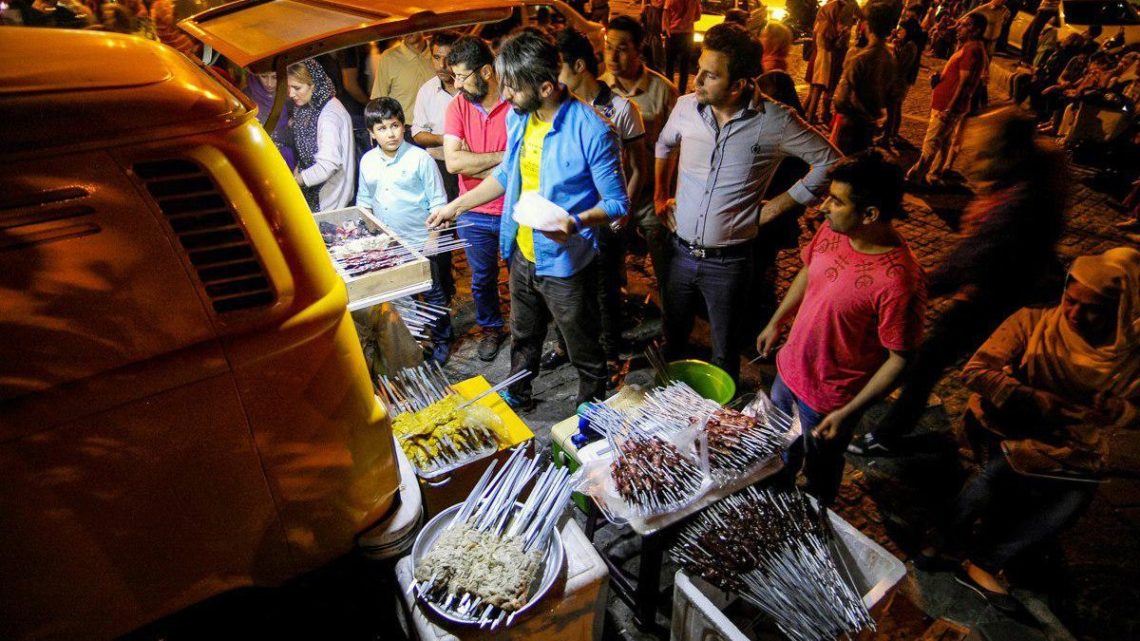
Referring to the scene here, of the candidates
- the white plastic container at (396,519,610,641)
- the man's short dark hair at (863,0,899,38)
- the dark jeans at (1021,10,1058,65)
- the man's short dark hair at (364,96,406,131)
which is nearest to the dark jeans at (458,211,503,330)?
the man's short dark hair at (364,96,406,131)

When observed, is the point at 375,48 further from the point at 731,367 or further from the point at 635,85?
the point at 731,367

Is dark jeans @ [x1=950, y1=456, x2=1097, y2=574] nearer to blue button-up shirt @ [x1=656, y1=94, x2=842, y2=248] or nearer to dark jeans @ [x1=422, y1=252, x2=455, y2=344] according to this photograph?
blue button-up shirt @ [x1=656, y1=94, x2=842, y2=248]

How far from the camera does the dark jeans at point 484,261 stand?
5164 mm

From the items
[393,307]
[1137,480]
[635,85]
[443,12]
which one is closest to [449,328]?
[393,307]

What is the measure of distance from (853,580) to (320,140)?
16.1 ft

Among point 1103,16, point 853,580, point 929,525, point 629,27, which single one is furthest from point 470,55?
point 1103,16

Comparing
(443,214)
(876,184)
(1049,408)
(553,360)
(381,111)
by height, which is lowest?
(553,360)

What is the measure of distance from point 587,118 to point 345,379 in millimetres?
2417

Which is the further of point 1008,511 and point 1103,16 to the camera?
point 1103,16

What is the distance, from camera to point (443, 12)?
244cm

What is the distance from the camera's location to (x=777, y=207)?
4.31 meters

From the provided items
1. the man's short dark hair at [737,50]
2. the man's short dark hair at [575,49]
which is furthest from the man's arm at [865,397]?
the man's short dark hair at [575,49]

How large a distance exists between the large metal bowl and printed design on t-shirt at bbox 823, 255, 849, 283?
6.42 feet

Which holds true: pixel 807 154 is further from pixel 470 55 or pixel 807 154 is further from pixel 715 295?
pixel 470 55
